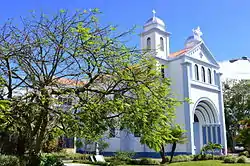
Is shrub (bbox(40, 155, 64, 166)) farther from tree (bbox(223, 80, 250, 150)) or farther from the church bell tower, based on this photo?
tree (bbox(223, 80, 250, 150))

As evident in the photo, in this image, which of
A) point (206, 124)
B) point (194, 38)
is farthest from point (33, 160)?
point (194, 38)

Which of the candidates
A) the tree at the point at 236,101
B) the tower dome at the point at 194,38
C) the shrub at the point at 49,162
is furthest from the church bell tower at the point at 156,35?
the shrub at the point at 49,162

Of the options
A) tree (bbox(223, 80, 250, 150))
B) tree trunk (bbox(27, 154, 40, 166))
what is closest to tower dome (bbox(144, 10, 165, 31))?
tree (bbox(223, 80, 250, 150))

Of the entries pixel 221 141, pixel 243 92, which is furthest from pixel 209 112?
pixel 243 92

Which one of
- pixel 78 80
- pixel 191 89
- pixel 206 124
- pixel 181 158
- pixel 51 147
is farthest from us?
pixel 206 124

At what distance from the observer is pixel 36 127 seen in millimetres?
11312

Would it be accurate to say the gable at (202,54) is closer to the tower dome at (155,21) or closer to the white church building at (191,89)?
the white church building at (191,89)

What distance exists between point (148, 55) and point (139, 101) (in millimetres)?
1924

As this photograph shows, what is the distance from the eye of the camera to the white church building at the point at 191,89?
32.9 m

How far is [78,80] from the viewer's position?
12.1 meters

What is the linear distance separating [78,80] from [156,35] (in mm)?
24788

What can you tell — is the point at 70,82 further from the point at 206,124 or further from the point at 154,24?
the point at 206,124

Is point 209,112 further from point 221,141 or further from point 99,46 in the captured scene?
point 99,46

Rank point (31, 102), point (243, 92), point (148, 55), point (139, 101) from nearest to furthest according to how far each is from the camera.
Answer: point (31, 102), point (139, 101), point (148, 55), point (243, 92)
